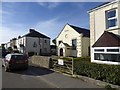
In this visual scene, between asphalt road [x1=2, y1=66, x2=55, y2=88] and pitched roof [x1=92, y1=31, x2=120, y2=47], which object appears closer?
asphalt road [x1=2, y1=66, x2=55, y2=88]

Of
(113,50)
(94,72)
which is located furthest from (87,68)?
(113,50)

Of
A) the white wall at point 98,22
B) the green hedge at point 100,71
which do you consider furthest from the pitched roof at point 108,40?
the green hedge at point 100,71

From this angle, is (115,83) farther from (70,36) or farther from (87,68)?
(70,36)

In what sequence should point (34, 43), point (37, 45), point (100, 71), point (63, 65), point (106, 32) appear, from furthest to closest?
point (37, 45), point (34, 43), point (63, 65), point (106, 32), point (100, 71)

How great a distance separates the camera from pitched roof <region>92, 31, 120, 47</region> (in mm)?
10048

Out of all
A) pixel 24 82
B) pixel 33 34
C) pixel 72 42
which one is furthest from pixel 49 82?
pixel 33 34

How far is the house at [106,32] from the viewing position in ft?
33.8

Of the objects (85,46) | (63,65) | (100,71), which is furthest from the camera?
(85,46)

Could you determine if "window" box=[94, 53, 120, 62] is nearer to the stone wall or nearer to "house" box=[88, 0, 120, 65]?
"house" box=[88, 0, 120, 65]

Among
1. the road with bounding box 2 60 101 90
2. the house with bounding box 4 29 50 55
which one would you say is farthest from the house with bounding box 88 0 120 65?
the house with bounding box 4 29 50 55

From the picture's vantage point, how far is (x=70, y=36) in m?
30.7

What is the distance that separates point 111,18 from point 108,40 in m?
1.75

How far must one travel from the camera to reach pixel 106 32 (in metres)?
11.3

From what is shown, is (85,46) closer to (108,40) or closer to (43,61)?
(43,61)
